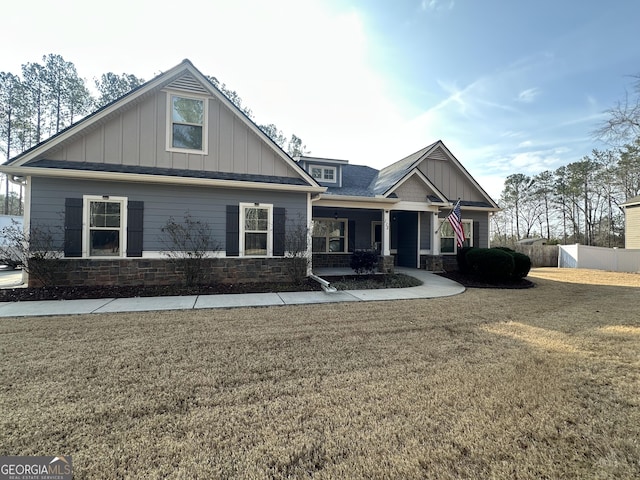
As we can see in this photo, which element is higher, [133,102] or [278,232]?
[133,102]

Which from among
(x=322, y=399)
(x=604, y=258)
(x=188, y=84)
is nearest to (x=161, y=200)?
(x=188, y=84)

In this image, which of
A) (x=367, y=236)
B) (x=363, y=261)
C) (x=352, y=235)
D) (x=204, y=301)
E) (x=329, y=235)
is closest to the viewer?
(x=204, y=301)

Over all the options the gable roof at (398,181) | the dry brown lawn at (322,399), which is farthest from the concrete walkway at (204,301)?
the gable roof at (398,181)

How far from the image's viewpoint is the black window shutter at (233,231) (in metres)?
8.77

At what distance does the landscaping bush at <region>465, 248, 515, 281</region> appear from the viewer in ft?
32.6

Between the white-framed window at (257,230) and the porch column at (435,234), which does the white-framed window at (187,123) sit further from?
the porch column at (435,234)

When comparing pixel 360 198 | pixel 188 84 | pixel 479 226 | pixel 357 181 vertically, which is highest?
pixel 188 84

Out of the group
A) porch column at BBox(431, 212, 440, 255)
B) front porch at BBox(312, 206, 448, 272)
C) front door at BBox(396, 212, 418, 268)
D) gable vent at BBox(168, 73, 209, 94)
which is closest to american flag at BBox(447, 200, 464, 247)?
front porch at BBox(312, 206, 448, 272)

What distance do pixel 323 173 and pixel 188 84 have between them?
644 centimetres

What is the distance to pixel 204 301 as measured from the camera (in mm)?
6777

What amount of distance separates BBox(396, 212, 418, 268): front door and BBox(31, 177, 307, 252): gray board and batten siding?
625 centimetres

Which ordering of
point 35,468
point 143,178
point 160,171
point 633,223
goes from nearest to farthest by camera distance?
point 35,468, point 143,178, point 160,171, point 633,223

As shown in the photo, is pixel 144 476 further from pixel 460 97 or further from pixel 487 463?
pixel 460 97

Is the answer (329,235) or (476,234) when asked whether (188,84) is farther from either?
(476,234)
